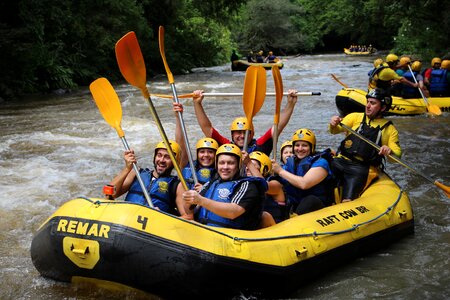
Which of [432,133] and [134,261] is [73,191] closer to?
[134,261]

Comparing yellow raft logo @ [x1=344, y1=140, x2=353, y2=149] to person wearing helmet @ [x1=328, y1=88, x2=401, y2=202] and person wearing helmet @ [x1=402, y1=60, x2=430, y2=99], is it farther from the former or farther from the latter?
person wearing helmet @ [x1=402, y1=60, x2=430, y2=99]

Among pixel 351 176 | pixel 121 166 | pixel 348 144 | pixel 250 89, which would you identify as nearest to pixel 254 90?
pixel 250 89

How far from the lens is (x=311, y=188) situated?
14.5ft

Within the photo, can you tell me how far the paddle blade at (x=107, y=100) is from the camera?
4289 mm

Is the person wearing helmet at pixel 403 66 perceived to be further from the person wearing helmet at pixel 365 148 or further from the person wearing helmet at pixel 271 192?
the person wearing helmet at pixel 271 192

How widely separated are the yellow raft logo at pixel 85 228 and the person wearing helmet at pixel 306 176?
1.52 meters

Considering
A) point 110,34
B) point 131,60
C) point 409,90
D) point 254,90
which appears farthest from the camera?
point 110,34

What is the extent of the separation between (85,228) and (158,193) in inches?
35.2

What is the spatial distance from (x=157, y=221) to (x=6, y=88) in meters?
11.0

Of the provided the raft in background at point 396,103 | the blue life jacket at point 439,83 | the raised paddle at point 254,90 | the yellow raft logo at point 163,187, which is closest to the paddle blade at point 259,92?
the raised paddle at point 254,90

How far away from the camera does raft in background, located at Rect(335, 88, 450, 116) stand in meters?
9.68

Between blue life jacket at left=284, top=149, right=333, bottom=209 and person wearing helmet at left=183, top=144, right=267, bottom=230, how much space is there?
2.68ft

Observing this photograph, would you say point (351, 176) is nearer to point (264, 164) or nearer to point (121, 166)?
point (264, 164)

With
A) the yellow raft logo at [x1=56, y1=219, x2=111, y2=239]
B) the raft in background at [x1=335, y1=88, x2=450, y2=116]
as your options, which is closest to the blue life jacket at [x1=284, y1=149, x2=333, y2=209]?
the yellow raft logo at [x1=56, y1=219, x2=111, y2=239]
